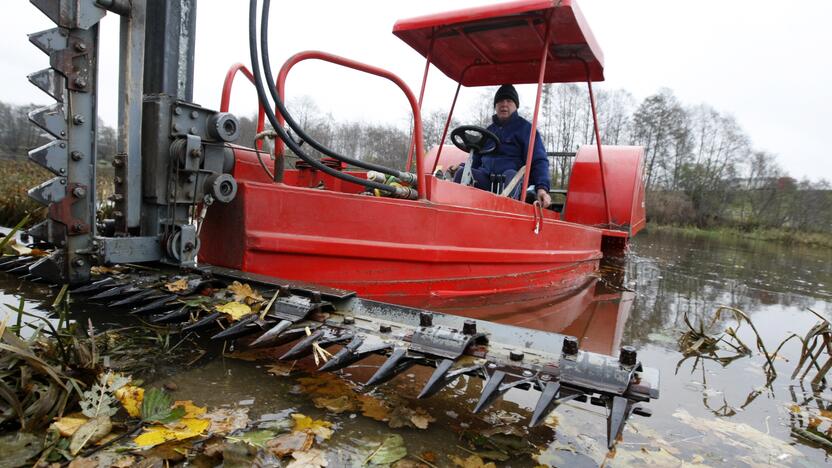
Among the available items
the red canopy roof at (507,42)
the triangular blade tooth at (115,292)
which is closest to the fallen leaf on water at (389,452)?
the triangular blade tooth at (115,292)

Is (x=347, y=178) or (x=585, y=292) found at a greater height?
(x=347, y=178)

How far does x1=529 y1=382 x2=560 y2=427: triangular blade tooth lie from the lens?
130 centimetres

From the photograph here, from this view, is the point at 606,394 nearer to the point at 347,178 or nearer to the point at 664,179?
the point at 347,178

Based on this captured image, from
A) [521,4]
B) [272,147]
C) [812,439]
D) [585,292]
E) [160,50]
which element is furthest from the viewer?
[585,292]

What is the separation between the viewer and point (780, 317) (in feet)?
14.2

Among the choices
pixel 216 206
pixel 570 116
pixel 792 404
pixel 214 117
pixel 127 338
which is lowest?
pixel 792 404

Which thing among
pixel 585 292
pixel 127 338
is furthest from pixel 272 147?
pixel 585 292

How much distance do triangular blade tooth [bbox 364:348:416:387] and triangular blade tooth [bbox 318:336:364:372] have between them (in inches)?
4.3

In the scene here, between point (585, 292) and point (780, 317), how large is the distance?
68.1 inches

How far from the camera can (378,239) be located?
2.91m

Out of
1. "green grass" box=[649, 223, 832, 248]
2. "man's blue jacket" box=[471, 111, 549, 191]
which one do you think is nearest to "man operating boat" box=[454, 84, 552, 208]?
"man's blue jacket" box=[471, 111, 549, 191]

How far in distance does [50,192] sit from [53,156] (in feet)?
0.47

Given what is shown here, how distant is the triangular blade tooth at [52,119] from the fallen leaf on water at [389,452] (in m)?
1.71

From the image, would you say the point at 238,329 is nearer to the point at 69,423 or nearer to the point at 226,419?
the point at 226,419
